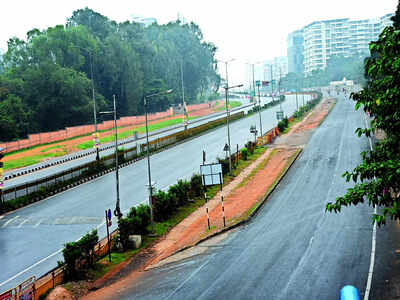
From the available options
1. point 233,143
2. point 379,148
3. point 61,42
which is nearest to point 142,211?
point 379,148

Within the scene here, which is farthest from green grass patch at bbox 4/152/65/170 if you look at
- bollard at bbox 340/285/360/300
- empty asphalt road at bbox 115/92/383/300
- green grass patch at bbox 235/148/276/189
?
bollard at bbox 340/285/360/300

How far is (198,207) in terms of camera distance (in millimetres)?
35625

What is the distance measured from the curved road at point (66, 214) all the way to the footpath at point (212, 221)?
3.82 m

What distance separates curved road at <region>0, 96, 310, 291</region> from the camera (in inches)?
976

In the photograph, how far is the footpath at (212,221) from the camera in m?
21.8

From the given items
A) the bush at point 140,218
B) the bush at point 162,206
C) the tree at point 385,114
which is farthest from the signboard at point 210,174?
the tree at point 385,114

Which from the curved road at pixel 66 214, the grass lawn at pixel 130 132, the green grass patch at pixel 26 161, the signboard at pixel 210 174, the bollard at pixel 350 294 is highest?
the bollard at pixel 350 294

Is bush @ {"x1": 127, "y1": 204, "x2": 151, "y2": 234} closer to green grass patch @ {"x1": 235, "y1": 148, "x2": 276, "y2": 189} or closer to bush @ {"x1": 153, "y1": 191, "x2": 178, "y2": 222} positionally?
bush @ {"x1": 153, "y1": 191, "x2": 178, "y2": 222}

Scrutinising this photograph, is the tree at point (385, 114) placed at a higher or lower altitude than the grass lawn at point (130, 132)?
higher

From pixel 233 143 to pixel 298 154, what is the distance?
1449 cm

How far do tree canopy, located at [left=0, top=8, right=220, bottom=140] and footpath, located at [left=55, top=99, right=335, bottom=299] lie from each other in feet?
71.1

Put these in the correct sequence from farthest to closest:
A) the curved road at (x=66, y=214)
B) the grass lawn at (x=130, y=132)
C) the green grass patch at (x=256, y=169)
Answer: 1. the grass lawn at (x=130, y=132)
2. the green grass patch at (x=256, y=169)
3. the curved road at (x=66, y=214)

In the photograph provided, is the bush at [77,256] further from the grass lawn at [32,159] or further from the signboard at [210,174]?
the grass lawn at [32,159]

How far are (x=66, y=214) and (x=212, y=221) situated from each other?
1025 centimetres
